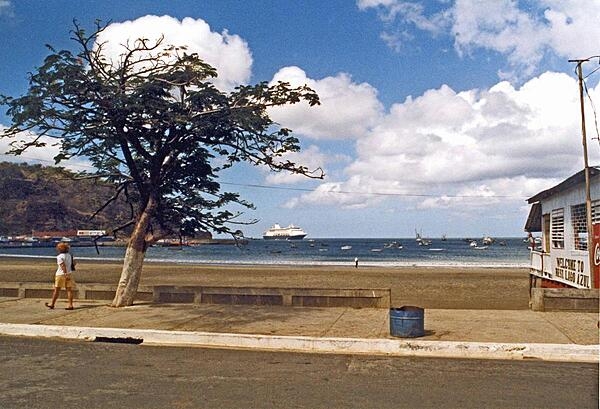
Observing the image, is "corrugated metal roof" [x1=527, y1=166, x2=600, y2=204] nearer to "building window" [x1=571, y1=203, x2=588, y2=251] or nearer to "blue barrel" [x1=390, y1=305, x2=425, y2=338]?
"building window" [x1=571, y1=203, x2=588, y2=251]

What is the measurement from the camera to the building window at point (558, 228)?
16841mm

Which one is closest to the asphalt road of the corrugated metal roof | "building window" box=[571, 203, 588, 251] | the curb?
the curb

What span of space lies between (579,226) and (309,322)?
8.91 metres

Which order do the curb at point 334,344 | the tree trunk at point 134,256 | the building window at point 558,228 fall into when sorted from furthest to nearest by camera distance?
the building window at point 558,228
the tree trunk at point 134,256
the curb at point 334,344

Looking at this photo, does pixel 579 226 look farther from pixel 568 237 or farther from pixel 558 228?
pixel 558 228

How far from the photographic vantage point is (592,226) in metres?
13.4

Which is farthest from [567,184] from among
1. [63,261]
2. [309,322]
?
[63,261]

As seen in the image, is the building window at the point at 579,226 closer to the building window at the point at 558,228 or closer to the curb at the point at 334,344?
the building window at the point at 558,228

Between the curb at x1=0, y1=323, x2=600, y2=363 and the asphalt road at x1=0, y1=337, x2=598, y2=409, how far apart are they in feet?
1.26

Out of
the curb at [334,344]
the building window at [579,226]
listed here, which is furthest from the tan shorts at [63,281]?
the building window at [579,226]

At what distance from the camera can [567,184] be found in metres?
15.5

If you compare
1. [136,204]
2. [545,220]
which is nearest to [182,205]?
[136,204]

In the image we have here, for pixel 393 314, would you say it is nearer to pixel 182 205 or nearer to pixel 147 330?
pixel 147 330

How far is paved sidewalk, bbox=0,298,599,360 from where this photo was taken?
9388 millimetres
